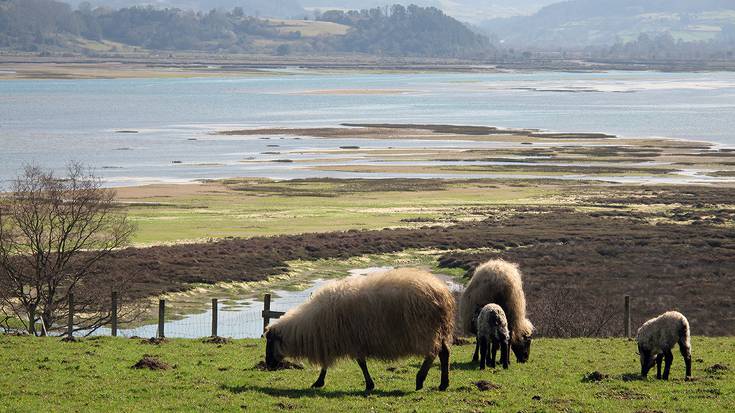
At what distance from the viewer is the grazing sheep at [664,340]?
19.1m

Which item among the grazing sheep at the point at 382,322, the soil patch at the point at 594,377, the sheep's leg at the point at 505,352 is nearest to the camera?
the grazing sheep at the point at 382,322

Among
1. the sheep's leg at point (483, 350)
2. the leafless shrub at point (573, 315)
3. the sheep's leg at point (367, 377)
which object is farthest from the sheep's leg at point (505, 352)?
the leafless shrub at point (573, 315)

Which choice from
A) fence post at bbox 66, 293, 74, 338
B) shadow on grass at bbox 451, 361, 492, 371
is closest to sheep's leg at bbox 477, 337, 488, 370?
shadow on grass at bbox 451, 361, 492, 371

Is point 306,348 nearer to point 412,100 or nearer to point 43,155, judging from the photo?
point 43,155

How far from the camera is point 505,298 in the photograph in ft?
71.2

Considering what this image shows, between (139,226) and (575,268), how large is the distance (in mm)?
23396

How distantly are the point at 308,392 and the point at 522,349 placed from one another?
17.2ft

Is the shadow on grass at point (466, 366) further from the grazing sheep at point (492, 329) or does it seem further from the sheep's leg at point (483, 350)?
the grazing sheep at point (492, 329)

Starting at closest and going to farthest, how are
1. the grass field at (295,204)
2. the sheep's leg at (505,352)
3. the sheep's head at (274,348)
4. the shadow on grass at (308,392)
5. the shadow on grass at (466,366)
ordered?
the shadow on grass at (308,392) → the sheep's head at (274,348) → the sheep's leg at (505,352) → the shadow on grass at (466,366) → the grass field at (295,204)

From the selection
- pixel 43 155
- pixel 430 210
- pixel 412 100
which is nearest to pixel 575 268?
pixel 430 210

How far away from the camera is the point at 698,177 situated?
282 feet

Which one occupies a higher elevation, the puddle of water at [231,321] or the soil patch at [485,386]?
the soil patch at [485,386]

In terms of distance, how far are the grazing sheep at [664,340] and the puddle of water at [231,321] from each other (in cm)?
1237

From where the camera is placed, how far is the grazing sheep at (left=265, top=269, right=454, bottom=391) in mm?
17844
